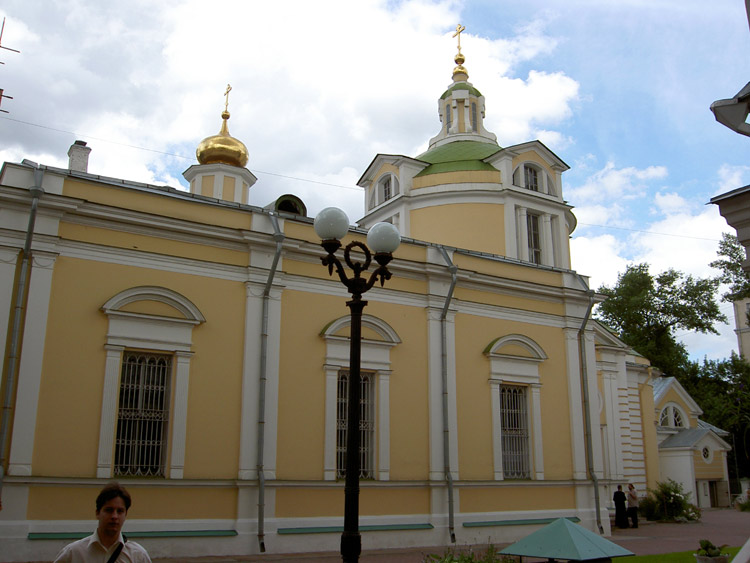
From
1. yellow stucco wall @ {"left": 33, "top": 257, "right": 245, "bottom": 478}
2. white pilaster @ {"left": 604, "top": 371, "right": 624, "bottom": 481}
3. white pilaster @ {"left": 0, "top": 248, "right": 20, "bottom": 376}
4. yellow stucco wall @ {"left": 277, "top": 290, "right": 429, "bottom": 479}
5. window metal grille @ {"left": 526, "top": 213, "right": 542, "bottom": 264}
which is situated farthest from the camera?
white pilaster @ {"left": 604, "top": 371, "right": 624, "bottom": 481}

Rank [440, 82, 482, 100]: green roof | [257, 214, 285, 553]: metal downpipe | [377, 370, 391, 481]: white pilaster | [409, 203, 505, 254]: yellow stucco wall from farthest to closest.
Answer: [440, 82, 482, 100]: green roof
[409, 203, 505, 254]: yellow stucco wall
[377, 370, 391, 481]: white pilaster
[257, 214, 285, 553]: metal downpipe

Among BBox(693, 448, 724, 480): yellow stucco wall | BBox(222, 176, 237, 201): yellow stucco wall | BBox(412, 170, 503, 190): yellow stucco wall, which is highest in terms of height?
BBox(412, 170, 503, 190): yellow stucco wall

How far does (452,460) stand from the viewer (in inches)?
614

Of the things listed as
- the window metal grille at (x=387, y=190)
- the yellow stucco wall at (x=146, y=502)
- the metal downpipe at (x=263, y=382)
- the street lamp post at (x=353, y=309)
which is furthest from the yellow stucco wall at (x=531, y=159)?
the street lamp post at (x=353, y=309)

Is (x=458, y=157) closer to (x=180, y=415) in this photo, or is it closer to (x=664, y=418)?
(x=180, y=415)

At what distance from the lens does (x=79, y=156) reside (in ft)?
51.7

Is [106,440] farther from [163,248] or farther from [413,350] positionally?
[413,350]

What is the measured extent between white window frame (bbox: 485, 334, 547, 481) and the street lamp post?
8.77 meters

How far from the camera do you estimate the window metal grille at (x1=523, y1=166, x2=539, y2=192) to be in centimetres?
2216

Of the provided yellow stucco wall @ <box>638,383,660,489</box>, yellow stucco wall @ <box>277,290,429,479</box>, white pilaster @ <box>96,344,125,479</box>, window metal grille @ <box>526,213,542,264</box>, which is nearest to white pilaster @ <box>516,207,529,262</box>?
window metal grille @ <box>526,213,542,264</box>

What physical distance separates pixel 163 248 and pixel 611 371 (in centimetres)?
1768

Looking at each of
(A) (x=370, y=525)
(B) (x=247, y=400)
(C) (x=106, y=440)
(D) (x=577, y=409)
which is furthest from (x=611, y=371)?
(C) (x=106, y=440)

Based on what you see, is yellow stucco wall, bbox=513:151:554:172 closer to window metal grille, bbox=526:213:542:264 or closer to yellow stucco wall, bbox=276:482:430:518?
window metal grille, bbox=526:213:542:264

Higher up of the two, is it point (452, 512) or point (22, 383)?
point (22, 383)
